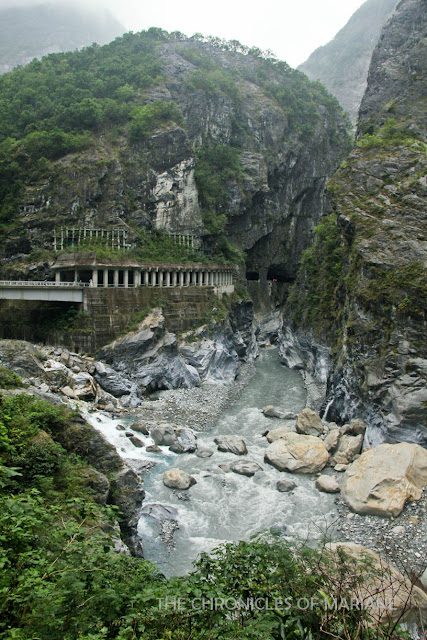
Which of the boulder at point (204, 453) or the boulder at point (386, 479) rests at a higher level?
the boulder at point (386, 479)

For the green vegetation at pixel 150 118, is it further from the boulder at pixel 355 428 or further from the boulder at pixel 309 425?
the boulder at pixel 355 428

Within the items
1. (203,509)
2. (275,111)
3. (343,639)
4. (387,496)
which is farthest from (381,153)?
(275,111)

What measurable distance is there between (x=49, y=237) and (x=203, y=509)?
1353 inches

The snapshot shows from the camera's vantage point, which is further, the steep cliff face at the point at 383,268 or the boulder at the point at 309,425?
the boulder at the point at 309,425

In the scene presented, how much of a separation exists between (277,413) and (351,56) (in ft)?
498

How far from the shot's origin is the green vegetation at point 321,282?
41094 mm

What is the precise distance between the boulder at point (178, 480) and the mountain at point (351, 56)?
133075 mm

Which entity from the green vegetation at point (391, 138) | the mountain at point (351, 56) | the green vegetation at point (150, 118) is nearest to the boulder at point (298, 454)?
the green vegetation at point (391, 138)

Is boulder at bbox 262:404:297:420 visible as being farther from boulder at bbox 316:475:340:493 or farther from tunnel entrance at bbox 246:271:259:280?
tunnel entrance at bbox 246:271:259:280

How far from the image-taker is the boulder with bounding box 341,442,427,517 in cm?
1872

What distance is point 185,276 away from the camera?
5050 cm

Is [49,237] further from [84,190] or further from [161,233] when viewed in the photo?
[161,233]

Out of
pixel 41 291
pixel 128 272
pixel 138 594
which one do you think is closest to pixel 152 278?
pixel 128 272

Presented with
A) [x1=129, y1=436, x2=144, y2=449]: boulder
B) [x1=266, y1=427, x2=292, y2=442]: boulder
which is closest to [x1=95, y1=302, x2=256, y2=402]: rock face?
[x1=129, y1=436, x2=144, y2=449]: boulder
